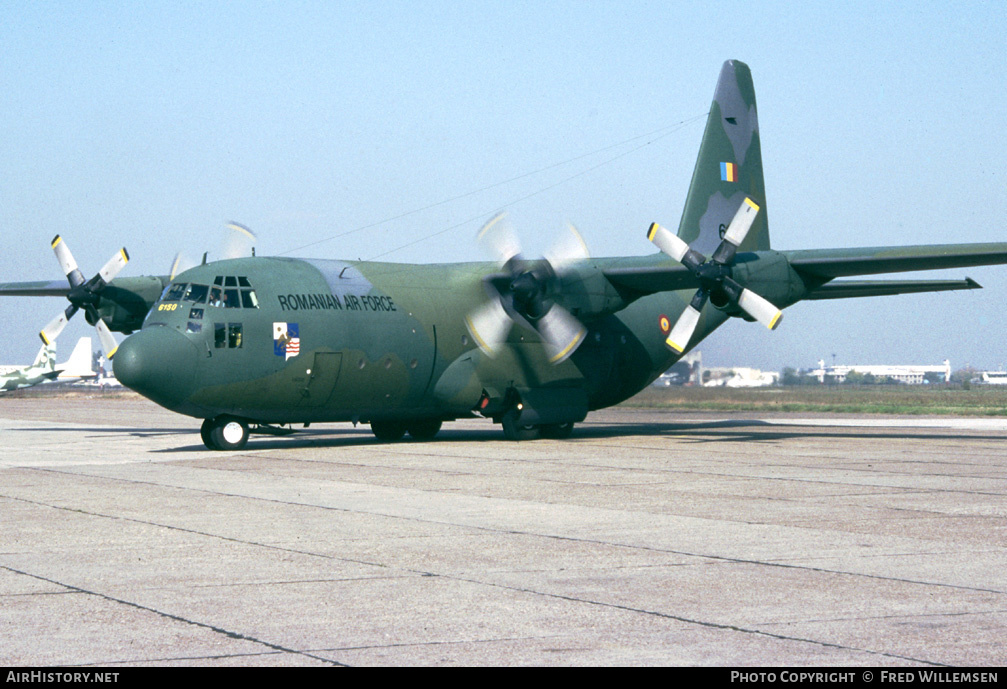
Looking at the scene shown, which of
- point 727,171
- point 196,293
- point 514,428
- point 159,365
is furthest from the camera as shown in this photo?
point 727,171

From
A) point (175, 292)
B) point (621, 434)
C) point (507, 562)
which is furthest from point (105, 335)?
→ point (507, 562)

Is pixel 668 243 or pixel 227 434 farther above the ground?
pixel 668 243

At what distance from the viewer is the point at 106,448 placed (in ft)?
88.6

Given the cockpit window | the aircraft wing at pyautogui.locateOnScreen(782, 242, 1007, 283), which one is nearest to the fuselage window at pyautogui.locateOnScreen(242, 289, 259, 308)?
the cockpit window

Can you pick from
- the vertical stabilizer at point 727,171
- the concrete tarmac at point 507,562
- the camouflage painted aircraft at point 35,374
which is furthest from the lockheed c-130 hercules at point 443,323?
the camouflage painted aircraft at point 35,374

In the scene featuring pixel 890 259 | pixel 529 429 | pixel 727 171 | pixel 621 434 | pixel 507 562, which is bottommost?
pixel 621 434

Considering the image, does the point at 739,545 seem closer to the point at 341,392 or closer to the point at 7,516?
the point at 7,516

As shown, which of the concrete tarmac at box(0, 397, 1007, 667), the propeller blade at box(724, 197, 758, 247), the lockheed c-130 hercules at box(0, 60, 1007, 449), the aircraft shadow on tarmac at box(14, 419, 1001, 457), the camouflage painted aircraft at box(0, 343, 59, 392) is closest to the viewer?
the concrete tarmac at box(0, 397, 1007, 667)

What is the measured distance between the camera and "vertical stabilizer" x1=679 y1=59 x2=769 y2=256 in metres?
33.1

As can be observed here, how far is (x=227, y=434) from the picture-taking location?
2488cm

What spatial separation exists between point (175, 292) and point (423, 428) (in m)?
7.73

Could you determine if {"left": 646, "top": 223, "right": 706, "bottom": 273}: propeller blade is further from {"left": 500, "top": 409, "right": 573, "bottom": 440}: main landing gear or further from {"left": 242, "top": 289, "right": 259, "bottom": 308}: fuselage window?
{"left": 242, "top": 289, "right": 259, "bottom": 308}: fuselage window

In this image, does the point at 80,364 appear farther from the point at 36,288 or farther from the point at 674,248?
the point at 674,248

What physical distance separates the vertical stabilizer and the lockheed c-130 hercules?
0.31 meters
